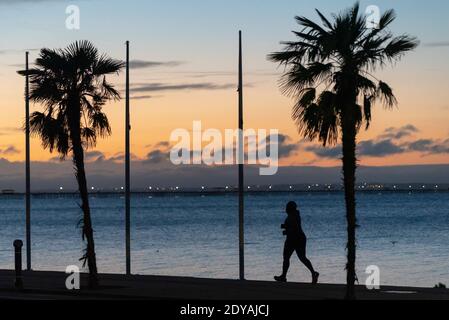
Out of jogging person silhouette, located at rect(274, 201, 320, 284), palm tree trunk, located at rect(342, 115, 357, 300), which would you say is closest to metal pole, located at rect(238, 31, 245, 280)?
jogging person silhouette, located at rect(274, 201, 320, 284)

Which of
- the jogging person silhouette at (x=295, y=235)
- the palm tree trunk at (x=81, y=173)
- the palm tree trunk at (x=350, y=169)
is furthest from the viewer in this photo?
the jogging person silhouette at (x=295, y=235)

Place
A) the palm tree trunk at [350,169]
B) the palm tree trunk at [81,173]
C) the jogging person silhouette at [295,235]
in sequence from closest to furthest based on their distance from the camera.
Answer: the palm tree trunk at [350,169]
the palm tree trunk at [81,173]
the jogging person silhouette at [295,235]

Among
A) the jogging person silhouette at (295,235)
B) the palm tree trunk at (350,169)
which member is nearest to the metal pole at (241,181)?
the jogging person silhouette at (295,235)

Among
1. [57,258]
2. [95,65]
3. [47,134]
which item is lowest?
[57,258]

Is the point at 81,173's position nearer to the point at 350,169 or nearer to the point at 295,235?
the point at 295,235

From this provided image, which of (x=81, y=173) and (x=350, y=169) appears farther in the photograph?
(x=81, y=173)

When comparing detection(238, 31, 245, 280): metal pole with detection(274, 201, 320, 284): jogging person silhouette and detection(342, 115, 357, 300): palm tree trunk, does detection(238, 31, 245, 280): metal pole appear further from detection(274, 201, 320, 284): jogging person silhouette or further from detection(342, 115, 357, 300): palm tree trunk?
detection(342, 115, 357, 300): palm tree trunk

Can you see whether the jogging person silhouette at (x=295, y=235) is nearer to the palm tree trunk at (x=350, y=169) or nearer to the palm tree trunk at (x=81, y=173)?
the palm tree trunk at (x=81, y=173)

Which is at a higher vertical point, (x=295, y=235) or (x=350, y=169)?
(x=350, y=169)

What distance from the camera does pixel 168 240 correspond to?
281ft

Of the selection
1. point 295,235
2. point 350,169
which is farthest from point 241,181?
point 350,169
